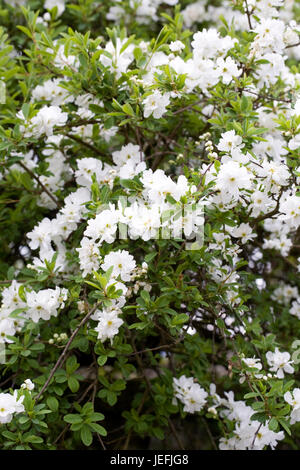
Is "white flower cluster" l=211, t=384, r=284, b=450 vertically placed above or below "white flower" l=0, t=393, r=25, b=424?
below

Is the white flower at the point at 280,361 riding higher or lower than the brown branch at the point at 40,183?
lower

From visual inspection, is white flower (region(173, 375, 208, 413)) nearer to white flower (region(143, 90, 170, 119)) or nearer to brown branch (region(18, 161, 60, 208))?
brown branch (region(18, 161, 60, 208))

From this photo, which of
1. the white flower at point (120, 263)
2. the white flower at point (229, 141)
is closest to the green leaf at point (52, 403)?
the white flower at point (120, 263)

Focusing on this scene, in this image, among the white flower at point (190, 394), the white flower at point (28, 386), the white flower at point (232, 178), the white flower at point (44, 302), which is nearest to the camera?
the white flower at point (232, 178)

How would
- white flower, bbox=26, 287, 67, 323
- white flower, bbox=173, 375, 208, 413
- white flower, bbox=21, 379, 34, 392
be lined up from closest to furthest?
white flower, bbox=21, 379, 34, 392 → white flower, bbox=26, 287, 67, 323 → white flower, bbox=173, 375, 208, 413

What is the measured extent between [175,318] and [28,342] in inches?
22.6

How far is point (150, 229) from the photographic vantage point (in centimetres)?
170

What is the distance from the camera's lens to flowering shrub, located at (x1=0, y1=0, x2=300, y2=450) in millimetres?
1782

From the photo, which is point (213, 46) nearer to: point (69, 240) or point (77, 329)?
point (69, 240)

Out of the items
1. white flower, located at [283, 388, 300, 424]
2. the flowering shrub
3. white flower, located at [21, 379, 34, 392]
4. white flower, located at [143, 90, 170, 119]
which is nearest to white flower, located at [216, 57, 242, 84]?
the flowering shrub

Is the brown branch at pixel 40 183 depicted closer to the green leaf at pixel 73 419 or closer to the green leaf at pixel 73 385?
the green leaf at pixel 73 385

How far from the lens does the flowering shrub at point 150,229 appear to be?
1.78m

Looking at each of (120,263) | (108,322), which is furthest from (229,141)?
(108,322)
